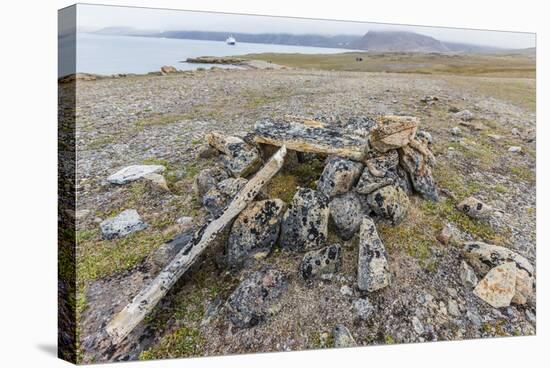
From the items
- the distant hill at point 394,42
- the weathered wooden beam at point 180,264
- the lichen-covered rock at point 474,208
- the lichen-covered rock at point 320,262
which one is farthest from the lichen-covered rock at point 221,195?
the lichen-covered rock at point 474,208

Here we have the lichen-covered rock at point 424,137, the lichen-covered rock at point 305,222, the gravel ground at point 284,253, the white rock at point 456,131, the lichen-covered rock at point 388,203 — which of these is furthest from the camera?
the white rock at point 456,131

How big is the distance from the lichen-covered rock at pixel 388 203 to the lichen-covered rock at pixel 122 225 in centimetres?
265

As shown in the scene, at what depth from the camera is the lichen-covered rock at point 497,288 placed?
4590mm

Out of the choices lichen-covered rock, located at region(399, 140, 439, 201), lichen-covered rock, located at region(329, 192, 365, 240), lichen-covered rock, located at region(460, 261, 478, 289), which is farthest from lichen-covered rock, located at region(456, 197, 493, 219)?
lichen-covered rock, located at region(329, 192, 365, 240)

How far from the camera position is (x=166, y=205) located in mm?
4402

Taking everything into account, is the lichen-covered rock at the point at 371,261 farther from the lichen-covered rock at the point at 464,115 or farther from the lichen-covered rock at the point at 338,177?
the lichen-covered rock at the point at 464,115

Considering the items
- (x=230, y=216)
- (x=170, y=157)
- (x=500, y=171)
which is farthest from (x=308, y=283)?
(x=500, y=171)

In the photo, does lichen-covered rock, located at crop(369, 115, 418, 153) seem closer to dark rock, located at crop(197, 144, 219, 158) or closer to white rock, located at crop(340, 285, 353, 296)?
white rock, located at crop(340, 285, 353, 296)

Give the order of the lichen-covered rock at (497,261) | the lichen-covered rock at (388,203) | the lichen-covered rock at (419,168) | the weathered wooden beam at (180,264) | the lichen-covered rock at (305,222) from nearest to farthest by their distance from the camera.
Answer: the weathered wooden beam at (180,264), the lichen-covered rock at (305,222), the lichen-covered rock at (388,203), the lichen-covered rock at (497,261), the lichen-covered rock at (419,168)

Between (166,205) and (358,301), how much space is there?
2.43m

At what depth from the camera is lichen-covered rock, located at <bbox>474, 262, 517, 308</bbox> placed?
15.1 ft

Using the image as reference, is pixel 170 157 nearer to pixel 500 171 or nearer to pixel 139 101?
pixel 139 101

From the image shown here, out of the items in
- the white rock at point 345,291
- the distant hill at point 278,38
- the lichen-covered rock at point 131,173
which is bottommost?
the white rock at point 345,291

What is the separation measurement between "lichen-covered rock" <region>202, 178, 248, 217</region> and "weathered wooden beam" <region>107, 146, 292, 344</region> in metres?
0.17
